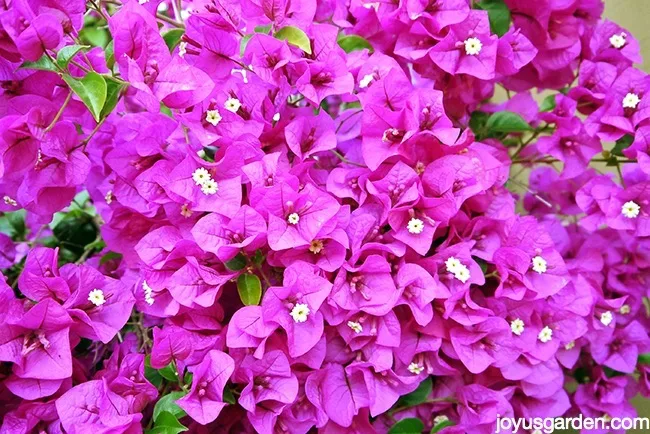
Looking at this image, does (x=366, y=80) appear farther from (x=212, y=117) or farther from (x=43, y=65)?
(x=43, y=65)

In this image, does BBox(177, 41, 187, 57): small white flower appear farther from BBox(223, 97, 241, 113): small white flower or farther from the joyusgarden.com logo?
the joyusgarden.com logo

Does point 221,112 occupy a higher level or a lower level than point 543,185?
higher

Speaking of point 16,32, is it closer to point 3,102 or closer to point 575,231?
point 3,102

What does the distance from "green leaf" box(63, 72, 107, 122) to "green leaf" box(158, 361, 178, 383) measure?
0.38 metres

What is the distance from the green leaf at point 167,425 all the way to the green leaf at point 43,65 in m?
0.50

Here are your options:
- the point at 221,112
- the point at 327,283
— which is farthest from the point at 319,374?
the point at 221,112

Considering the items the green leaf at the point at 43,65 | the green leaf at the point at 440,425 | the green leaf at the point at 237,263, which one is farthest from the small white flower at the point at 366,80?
the green leaf at the point at 440,425

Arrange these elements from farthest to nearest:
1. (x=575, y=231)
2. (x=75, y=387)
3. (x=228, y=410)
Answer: (x=575, y=231), (x=228, y=410), (x=75, y=387)

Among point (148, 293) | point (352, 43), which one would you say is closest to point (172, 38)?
point (352, 43)

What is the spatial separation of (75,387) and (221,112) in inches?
17.8

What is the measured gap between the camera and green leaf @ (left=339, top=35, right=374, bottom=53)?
43.5 inches

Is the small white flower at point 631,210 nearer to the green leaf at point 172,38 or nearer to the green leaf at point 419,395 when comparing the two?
the green leaf at point 419,395

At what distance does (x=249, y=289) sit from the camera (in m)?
0.92

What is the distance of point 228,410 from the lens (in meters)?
1.01
